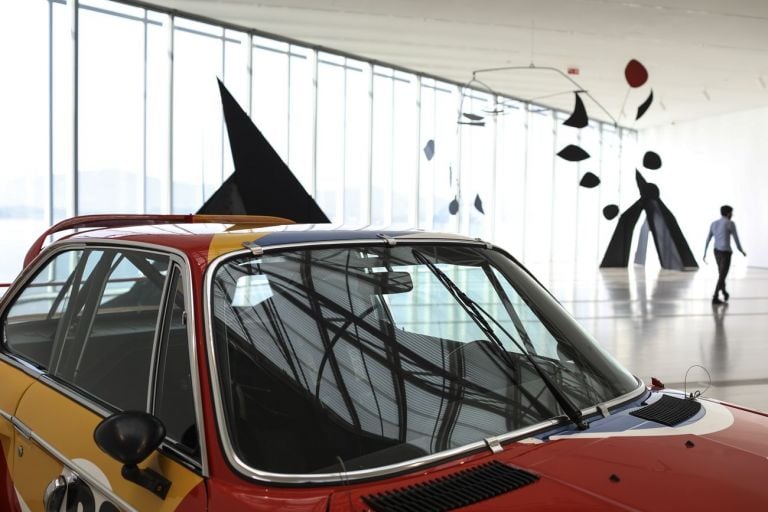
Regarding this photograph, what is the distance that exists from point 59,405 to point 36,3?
39.4 ft

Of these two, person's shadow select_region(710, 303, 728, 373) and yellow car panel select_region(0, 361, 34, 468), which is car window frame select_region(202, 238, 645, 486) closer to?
yellow car panel select_region(0, 361, 34, 468)

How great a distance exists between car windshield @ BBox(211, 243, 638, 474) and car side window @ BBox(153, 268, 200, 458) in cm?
13

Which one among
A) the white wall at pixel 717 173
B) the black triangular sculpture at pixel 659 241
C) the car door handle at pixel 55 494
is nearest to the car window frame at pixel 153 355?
the car door handle at pixel 55 494

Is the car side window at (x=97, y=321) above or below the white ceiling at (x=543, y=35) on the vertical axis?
below

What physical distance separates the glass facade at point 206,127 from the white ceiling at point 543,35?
2.60ft

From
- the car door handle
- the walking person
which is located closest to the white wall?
the walking person

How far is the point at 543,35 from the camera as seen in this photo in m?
14.3

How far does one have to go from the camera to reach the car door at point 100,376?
168cm

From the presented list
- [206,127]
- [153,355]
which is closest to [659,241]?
Result: [206,127]

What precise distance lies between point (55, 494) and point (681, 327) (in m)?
9.36

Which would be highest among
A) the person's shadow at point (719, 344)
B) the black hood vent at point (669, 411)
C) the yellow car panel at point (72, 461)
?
the black hood vent at point (669, 411)

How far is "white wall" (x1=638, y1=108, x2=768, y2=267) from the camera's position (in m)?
23.9

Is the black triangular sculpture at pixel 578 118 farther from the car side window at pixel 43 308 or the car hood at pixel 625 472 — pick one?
the car hood at pixel 625 472

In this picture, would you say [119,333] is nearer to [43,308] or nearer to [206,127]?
[43,308]
